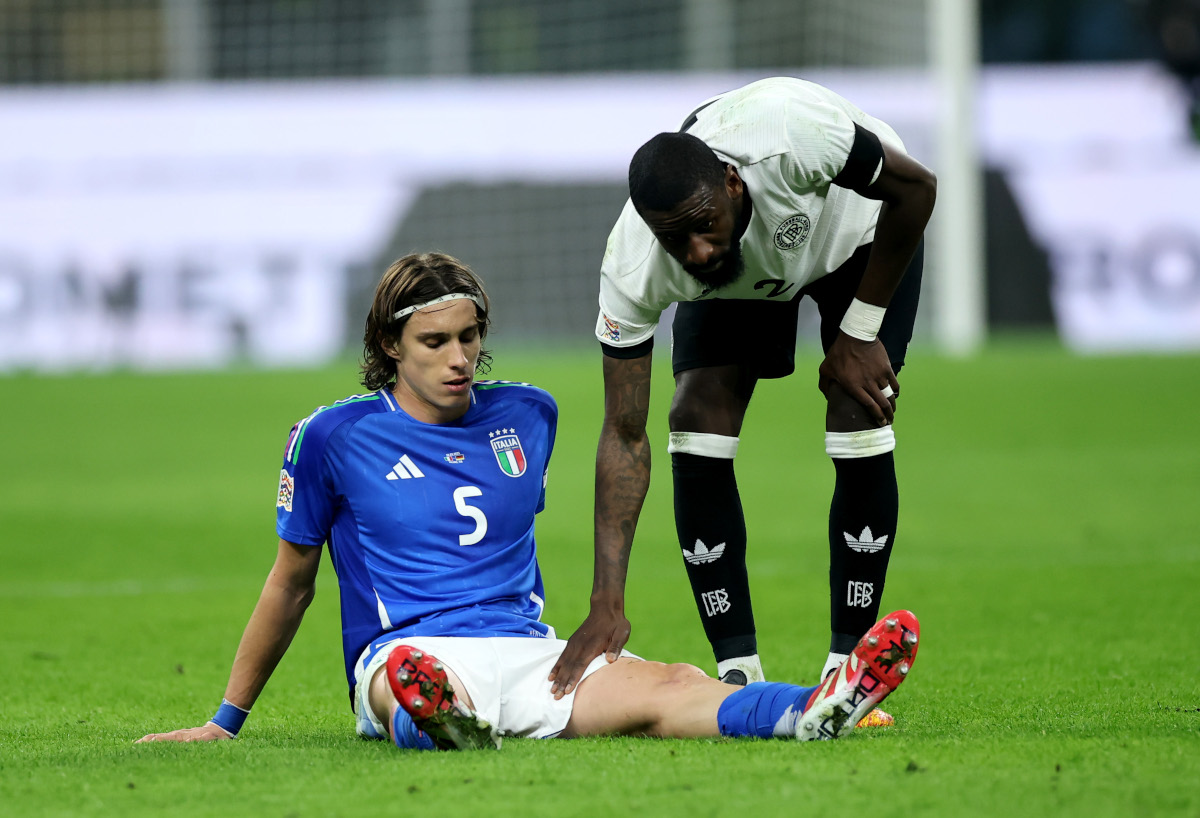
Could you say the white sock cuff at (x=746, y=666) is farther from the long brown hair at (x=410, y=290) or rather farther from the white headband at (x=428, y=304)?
the white headband at (x=428, y=304)

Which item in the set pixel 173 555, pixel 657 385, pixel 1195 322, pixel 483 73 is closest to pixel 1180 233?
pixel 1195 322

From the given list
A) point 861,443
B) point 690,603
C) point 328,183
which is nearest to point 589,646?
point 861,443

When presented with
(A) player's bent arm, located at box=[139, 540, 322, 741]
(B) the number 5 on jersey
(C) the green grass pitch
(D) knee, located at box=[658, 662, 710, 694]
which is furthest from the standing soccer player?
(A) player's bent arm, located at box=[139, 540, 322, 741]

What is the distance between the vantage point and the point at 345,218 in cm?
1584

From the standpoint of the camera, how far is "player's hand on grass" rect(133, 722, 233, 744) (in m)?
3.33

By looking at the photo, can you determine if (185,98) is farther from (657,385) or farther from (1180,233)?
(1180,233)

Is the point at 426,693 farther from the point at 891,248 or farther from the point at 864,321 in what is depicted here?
the point at 891,248

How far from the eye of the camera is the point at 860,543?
3.78 meters

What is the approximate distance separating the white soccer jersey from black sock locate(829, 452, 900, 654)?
50cm

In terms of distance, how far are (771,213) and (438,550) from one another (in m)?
1.09

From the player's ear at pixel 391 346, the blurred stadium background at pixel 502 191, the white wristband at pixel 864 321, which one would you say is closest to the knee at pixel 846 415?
the white wristband at pixel 864 321

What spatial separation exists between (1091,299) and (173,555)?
11076 millimetres

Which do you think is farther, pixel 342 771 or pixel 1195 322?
pixel 1195 322

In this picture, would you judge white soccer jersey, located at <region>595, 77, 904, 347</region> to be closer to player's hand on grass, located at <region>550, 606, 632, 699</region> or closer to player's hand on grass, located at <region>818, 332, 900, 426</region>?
player's hand on grass, located at <region>818, 332, 900, 426</region>
